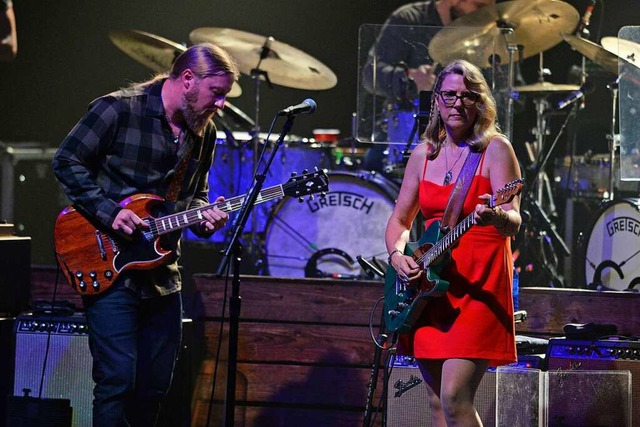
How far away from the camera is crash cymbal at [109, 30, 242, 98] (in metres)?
7.42

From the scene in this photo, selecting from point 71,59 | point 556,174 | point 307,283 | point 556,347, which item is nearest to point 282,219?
point 307,283

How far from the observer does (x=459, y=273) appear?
3.68 meters

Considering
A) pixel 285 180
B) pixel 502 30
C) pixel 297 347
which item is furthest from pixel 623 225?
pixel 285 180

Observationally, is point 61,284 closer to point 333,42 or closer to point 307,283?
point 307,283

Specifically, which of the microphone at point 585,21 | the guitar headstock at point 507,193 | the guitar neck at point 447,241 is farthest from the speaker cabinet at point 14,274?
the microphone at point 585,21

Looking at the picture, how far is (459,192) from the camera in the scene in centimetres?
370

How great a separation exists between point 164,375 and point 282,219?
3268 mm

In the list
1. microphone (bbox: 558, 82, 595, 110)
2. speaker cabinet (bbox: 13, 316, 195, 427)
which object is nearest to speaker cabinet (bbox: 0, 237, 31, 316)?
speaker cabinet (bbox: 13, 316, 195, 427)

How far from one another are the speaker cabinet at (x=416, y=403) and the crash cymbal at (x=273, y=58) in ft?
11.9

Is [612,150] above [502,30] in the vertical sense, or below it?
below

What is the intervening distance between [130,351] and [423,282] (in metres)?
1.40

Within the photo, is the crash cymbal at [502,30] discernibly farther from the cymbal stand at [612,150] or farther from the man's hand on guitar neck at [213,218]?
the man's hand on guitar neck at [213,218]

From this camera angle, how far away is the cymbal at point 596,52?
6480mm

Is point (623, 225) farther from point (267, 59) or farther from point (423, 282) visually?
point (267, 59)
